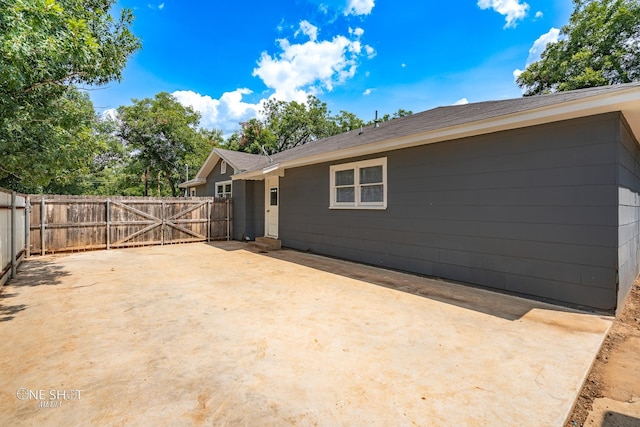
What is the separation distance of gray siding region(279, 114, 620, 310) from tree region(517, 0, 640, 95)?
1333cm

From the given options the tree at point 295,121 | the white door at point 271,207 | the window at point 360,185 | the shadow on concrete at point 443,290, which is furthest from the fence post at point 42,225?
the tree at point 295,121

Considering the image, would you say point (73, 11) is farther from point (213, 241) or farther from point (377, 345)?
point (213, 241)

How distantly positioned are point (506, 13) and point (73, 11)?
1176 cm

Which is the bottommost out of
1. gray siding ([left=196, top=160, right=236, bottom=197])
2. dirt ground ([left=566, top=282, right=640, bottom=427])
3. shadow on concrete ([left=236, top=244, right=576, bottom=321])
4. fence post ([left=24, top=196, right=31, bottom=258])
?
dirt ground ([left=566, top=282, right=640, bottom=427])

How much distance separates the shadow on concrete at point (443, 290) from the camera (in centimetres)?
384

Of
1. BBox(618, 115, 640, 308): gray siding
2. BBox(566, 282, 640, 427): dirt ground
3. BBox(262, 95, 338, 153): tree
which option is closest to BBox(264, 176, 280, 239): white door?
BBox(618, 115, 640, 308): gray siding

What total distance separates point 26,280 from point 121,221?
4417 mm

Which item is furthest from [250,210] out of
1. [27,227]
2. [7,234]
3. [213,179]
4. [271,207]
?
[7,234]

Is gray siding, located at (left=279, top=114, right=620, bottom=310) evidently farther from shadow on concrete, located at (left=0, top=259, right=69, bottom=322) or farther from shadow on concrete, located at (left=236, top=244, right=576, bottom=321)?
shadow on concrete, located at (left=0, top=259, right=69, bottom=322)

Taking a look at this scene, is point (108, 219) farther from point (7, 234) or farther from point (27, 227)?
point (7, 234)

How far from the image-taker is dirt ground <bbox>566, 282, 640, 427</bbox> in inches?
75.6

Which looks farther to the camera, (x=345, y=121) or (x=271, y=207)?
(x=345, y=121)

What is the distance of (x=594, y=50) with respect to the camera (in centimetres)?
1437

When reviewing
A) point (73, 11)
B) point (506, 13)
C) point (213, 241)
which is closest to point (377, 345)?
point (73, 11)
